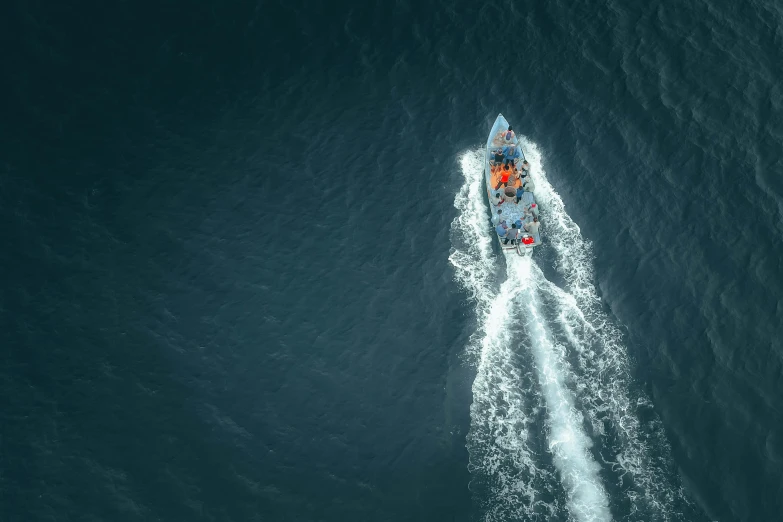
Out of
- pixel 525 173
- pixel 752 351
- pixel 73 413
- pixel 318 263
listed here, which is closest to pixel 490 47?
pixel 525 173

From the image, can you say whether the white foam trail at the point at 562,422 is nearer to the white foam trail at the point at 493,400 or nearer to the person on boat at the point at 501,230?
the white foam trail at the point at 493,400

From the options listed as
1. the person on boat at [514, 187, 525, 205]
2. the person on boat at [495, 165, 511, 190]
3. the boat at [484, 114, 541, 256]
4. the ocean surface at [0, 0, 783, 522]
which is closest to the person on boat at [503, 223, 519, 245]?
the boat at [484, 114, 541, 256]

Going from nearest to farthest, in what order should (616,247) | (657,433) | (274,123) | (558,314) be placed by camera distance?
(657,433)
(558,314)
(616,247)
(274,123)

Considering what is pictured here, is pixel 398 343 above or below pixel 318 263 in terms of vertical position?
below

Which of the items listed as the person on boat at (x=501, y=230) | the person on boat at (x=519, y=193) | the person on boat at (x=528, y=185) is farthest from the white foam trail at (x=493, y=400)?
the person on boat at (x=528, y=185)

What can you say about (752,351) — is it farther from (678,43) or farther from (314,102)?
(314,102)

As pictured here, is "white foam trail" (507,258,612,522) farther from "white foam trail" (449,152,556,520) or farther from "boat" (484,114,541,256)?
"boat" (484,114,541,256)

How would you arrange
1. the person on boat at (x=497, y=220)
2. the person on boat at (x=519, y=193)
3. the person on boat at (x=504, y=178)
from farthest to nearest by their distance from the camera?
the person on boat at (x=504, y=178)
the person on boat at (x=519, y=193)
the person on boat at (x=497, y=220)
